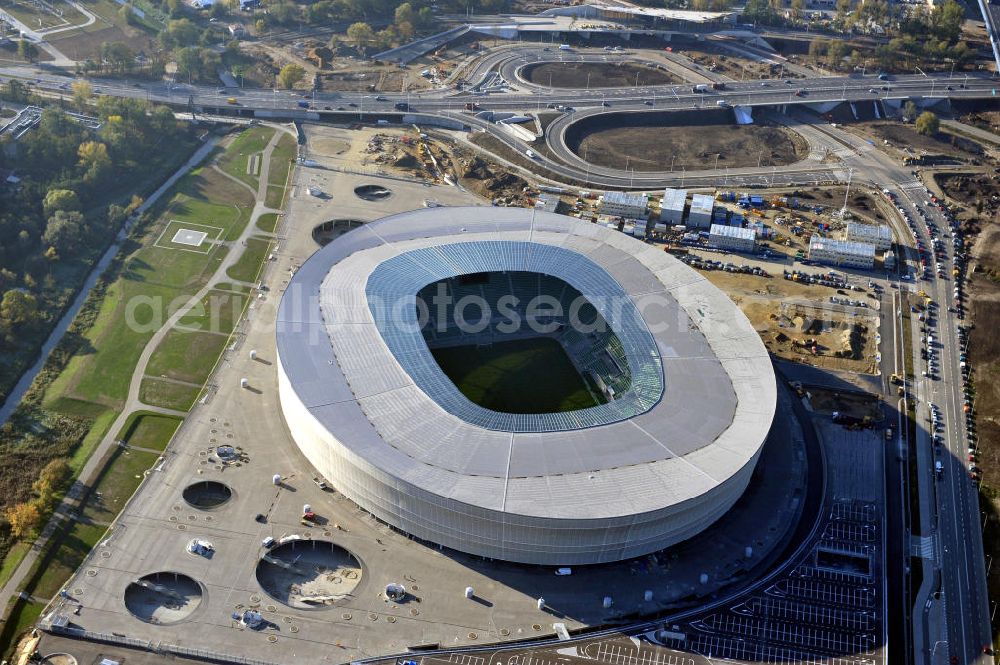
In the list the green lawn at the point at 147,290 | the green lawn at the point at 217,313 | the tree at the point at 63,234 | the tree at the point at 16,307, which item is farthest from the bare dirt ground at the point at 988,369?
the tree at the point at 63,234

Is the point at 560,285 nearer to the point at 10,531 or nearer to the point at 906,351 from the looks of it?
the point at 906,351

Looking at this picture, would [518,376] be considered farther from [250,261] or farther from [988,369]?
[988,369]

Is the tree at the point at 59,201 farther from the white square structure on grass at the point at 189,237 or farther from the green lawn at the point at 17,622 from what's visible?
the green lawn at the point at 17,622

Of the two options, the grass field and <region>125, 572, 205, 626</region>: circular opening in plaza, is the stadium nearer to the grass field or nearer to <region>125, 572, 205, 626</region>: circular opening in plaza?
the grass field

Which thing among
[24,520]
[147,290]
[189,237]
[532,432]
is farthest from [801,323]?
[24,520]

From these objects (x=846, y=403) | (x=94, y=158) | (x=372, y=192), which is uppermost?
(x=94, y=158)

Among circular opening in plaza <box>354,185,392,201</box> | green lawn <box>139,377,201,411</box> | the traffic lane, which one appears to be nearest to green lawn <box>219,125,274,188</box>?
circular opening in plaza <box>354,185,392,201</box>

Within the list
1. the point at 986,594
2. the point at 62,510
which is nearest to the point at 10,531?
the point at 62,510
